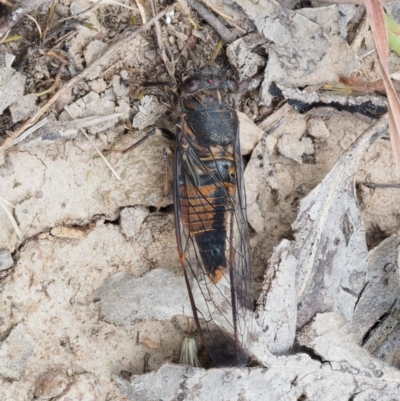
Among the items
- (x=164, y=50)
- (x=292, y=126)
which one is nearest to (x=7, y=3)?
(x=164, y=50)

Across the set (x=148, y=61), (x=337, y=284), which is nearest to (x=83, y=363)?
(x=337, y=284)

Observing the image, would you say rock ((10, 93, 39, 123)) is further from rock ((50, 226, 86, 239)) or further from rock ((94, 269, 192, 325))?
rock ((94, 269, 192, 325))

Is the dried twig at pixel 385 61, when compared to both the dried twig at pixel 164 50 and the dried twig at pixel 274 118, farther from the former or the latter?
the dried twig at pixel 164 50

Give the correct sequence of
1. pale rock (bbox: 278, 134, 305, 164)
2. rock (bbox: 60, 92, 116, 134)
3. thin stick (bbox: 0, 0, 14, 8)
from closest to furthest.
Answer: thin stick (bbox: 0, 0, 14, 8) → rock (bbox: 60, 92, 116, 134) → pale rock (bbox: 278, 134, 305, 164)

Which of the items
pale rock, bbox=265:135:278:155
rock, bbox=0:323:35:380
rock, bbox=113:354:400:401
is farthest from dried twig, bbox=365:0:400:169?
rock, bbox=0:323:35:380

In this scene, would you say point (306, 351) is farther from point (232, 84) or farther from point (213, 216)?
point (232, 84)

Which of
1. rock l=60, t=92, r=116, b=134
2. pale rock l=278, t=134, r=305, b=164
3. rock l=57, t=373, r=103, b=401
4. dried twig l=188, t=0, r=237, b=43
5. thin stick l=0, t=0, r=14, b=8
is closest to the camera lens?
thin stick l=0, t=0, r=14, b=8

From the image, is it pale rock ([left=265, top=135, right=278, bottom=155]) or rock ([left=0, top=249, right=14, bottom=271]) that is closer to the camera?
rock ([left=0, top=249, right=14, bottom=271])
